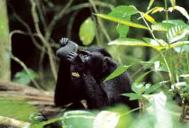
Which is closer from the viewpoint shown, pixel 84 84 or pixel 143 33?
pixel 84 84

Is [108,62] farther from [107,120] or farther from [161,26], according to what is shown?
[107,120]

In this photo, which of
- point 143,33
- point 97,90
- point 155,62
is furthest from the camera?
point 143,33

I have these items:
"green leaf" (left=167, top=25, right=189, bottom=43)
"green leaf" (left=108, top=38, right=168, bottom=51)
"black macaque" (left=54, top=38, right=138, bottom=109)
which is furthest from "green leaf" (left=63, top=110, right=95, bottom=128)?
"black macaque" (left=54, top=38, right=138, bottom=109)

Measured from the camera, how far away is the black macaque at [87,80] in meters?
3.41

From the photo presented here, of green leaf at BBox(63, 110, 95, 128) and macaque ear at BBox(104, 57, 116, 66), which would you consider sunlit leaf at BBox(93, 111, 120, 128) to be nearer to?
green leaf at BBox(63, 110, 95, 128)

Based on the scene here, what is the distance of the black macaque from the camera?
3.41 metres

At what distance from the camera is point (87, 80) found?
342 cm

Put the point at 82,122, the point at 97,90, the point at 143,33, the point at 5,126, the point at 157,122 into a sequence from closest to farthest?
1. the point at 157,122
2. the point at 82,122
3. the point at 5,126
4. the point at 97,90
5. the point at 143,33

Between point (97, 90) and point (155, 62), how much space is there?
48.1 inches

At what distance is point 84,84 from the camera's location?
137 inches

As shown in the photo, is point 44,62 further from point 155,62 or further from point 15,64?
point 155,62

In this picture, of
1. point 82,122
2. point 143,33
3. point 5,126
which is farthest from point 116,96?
point 143,33

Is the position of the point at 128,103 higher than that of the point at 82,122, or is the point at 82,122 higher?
the point at 82,122

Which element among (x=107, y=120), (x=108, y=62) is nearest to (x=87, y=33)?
(x=108, y=62)
